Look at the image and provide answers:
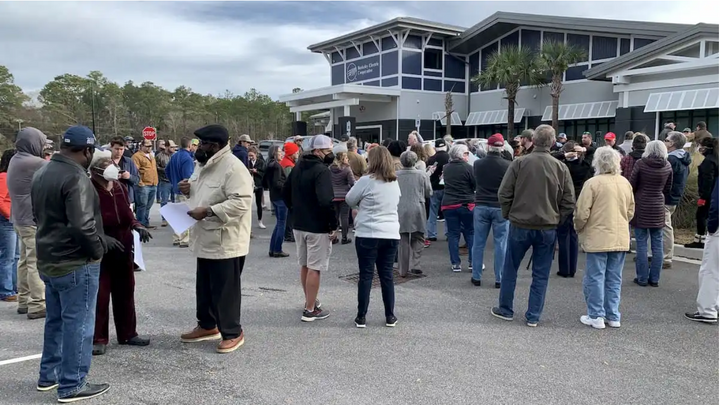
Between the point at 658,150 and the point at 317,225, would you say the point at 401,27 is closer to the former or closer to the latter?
the point at 658,150

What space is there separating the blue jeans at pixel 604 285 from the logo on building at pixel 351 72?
31.3 m

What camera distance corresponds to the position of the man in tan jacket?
4.48 m

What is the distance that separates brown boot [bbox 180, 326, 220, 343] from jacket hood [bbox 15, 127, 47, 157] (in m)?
2.42

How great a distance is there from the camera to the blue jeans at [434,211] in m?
9.87

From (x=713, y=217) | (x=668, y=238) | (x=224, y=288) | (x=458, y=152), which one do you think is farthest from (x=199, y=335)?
(x=668, y=238)

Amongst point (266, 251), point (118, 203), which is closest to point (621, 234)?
point (118, 203)

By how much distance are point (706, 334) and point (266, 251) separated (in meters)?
6.51

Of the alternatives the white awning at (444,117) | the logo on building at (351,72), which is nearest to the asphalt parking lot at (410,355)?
the white awning at (444,117)

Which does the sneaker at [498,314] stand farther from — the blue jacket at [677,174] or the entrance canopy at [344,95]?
the entrance canopy at [344,95]

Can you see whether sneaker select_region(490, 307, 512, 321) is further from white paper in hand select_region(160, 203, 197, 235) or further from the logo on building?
the logo on building

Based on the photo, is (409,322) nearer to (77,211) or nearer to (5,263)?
(77,211)

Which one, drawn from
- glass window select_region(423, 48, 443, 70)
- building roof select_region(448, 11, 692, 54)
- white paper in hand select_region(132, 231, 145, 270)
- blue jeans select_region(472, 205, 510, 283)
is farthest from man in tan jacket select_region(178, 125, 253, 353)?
glass window select_region(423, 48, 443, 70)

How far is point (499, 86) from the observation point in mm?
31078

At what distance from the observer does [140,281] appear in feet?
23.4
